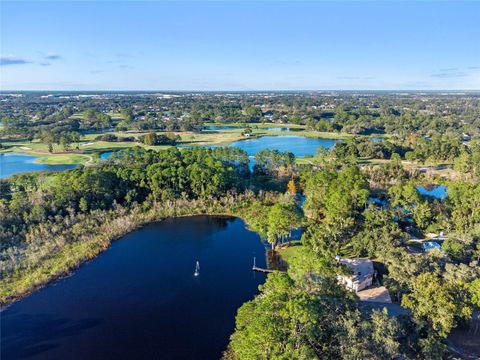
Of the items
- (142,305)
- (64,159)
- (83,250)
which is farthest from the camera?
(64,159)

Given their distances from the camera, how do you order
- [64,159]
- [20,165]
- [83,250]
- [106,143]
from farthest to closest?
[106,143] < [64,159] < [20,165] < [83,250]

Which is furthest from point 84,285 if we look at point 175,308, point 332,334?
point 332,334

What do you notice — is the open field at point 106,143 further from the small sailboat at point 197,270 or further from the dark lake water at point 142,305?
the small sailboat at point 197,270

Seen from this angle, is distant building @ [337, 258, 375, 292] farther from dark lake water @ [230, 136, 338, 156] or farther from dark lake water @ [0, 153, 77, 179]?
dark lake water @ [0, 153, 77, 179]

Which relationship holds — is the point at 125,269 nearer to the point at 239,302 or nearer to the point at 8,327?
the point at 8,327

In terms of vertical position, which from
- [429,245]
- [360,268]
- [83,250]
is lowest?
[429,245]

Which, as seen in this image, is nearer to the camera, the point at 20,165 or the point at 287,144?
the point at 20,165

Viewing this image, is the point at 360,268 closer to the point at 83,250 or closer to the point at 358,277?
the point at 358,277

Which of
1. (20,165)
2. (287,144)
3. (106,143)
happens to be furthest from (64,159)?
(287,144)

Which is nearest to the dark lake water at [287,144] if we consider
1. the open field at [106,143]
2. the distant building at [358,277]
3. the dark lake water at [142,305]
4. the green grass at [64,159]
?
the open field at [106,143]
